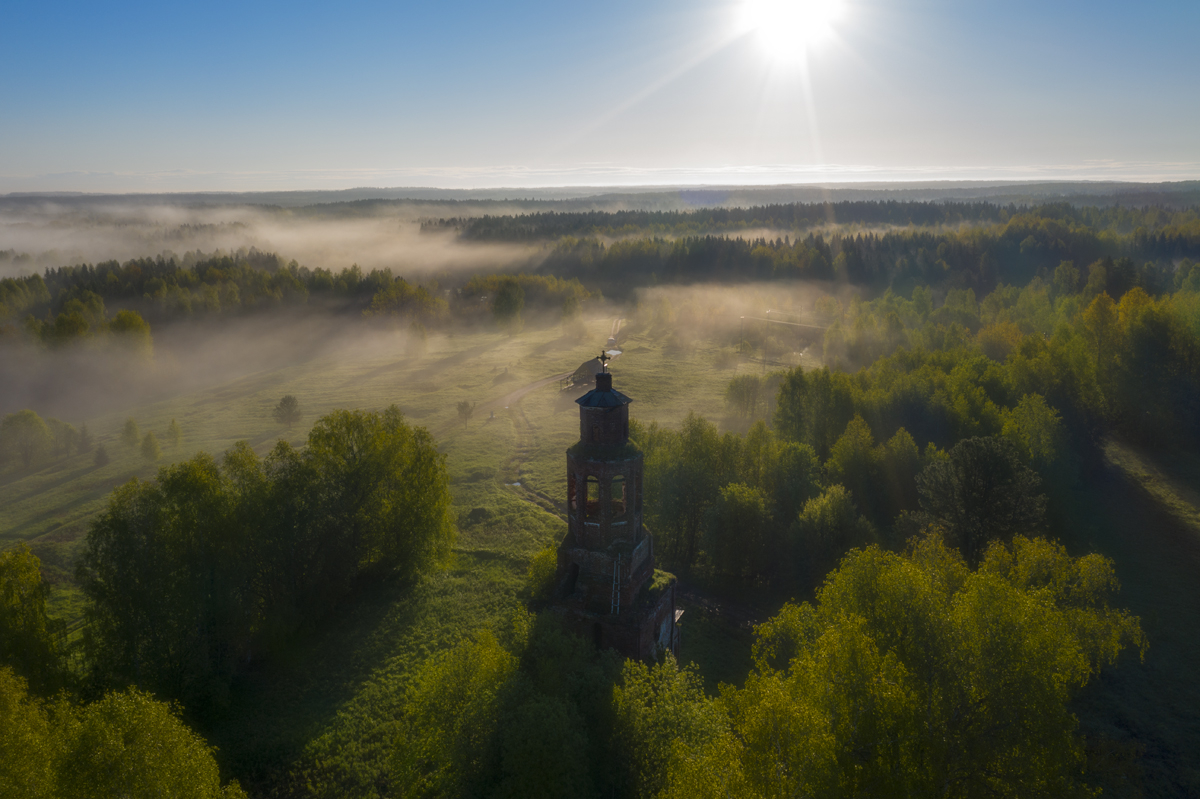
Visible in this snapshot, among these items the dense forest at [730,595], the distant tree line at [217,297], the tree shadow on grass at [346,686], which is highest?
the distant tree line at [217,297]

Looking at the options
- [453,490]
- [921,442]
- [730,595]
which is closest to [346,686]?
[730,595]

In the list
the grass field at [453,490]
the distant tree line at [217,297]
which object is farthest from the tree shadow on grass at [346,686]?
the distant tree line at [217,297]

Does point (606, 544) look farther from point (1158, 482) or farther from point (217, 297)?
point (217, 297)

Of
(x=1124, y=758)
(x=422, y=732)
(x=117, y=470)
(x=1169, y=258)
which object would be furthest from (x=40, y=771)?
(x=1169, y=258)

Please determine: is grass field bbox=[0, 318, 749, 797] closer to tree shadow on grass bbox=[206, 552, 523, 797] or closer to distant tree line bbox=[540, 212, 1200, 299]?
tree shadow on grass bbox=[206, 552, 523, 797]

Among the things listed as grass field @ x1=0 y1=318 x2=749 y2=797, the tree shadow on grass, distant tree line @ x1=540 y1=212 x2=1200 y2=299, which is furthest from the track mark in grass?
distant tree line @ x1=540 y1=212 x2=1200 y2=299

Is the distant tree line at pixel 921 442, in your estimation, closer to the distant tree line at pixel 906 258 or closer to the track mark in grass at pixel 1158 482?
the track mark in grass at pixel 1158 482
